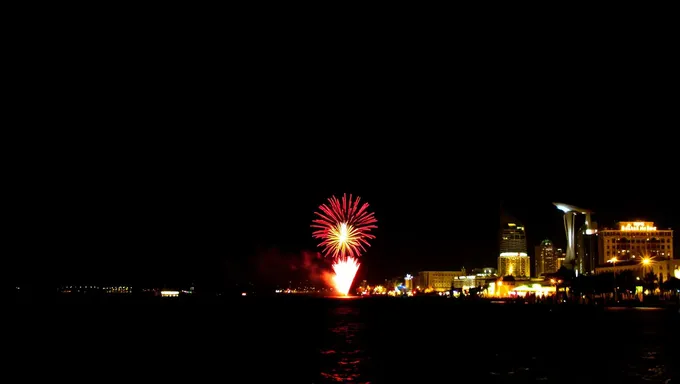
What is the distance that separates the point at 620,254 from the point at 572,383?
6083 inches

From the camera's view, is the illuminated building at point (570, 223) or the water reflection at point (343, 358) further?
the illuminated building at point (570, 223)

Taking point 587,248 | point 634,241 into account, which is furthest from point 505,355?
point 587,248

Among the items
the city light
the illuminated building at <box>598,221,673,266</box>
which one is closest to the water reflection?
the illuminated building at <box>598,221,673,266</box>

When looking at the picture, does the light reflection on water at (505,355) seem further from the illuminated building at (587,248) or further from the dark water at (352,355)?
the illuminated building at (587,248)

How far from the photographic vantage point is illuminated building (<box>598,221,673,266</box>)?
170 metres

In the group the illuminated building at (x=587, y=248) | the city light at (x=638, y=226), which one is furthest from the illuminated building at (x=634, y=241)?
the illuminated building at (x=587, y=248)

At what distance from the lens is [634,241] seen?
6737 inches

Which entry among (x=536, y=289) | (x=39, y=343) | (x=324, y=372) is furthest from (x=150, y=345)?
(x=536, y=289)

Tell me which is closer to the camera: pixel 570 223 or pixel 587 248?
pixel 587 248

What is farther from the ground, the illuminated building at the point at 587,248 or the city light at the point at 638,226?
the city light at the point at 638,226

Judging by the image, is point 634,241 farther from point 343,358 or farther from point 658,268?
point 343,358

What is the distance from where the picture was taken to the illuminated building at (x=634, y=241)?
557 feet

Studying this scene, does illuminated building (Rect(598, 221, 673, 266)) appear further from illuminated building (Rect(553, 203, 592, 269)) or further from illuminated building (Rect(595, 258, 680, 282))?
illuminated building (Rect(595, 258, 680, 282))

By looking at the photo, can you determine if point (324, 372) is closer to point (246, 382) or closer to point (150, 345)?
point (246, 382)
